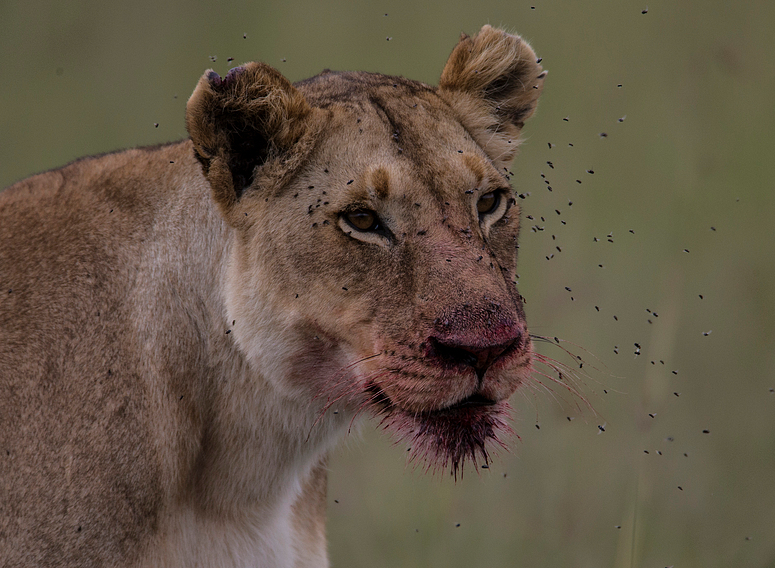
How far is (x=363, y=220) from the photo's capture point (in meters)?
3.49

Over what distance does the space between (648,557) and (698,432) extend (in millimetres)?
1054

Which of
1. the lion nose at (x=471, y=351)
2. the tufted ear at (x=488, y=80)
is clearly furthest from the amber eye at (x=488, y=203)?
the lion nose at (x=471, y=351)

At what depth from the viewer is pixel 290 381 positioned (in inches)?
144

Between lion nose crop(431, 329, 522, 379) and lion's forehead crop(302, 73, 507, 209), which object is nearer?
lion nose crop(431, 329, 522, 379)

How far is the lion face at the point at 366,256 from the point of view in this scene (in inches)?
129

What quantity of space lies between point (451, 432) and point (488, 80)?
5.53 feet

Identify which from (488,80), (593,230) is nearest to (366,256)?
(488,80)

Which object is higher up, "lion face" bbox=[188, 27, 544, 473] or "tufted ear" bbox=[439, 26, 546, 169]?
"tufted ear" bbox=[439, 26, 546, 169]

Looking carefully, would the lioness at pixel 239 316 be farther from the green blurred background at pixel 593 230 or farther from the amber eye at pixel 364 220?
the green blurred background at pixel 593 230

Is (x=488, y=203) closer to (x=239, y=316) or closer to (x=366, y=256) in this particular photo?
(x=366, y=256)

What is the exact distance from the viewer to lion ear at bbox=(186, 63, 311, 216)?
3.48m

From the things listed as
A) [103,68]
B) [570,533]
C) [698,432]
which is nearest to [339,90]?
[570,533]

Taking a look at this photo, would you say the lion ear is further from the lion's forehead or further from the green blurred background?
the green blurred background

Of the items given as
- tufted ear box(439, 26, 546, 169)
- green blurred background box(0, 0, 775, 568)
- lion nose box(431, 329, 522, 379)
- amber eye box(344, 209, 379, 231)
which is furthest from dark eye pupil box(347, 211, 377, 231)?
green blurred background box(0, 0, 775, 568)
